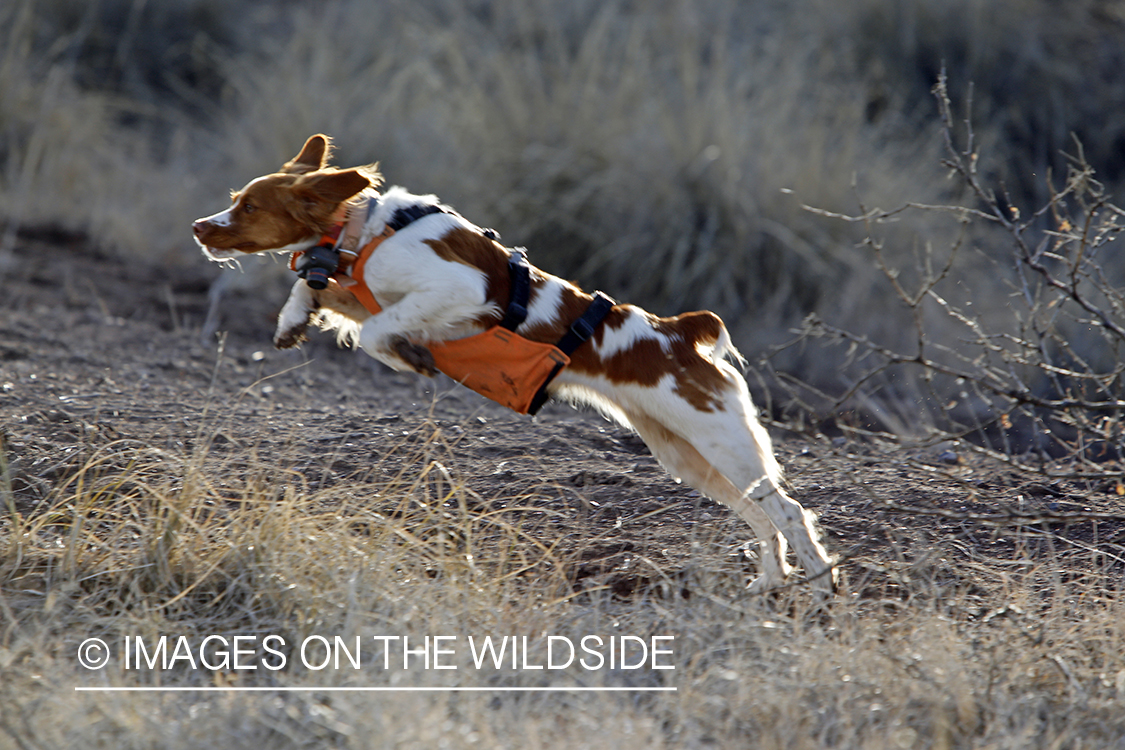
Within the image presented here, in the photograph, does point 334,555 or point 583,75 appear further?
point 583,75

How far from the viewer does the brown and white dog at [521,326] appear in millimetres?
2883

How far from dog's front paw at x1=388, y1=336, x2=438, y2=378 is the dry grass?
1.36 feet

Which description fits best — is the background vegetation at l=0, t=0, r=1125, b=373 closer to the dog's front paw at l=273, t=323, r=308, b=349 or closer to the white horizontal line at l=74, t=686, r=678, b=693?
the dog's front paw at l=273, t=323, r=308, b=349

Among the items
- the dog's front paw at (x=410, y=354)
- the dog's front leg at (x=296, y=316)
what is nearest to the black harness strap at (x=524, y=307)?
the dog's front paw at (x=410, y=354)

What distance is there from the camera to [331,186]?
2893 mm

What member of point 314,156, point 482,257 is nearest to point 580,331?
point 482,257

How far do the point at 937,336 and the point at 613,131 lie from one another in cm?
266

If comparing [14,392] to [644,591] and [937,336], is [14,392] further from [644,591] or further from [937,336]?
[937,336]

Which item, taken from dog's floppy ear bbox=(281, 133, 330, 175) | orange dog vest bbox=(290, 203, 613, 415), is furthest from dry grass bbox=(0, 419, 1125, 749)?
dog's floppy ear bbox=(281, 133, 330, 175)

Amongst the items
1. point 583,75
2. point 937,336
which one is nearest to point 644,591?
point 937,336

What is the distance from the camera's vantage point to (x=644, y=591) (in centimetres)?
304

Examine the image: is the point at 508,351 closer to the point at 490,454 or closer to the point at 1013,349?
the point at 490,454

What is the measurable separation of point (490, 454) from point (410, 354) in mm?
1182

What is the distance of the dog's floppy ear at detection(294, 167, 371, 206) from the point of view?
2.89m
